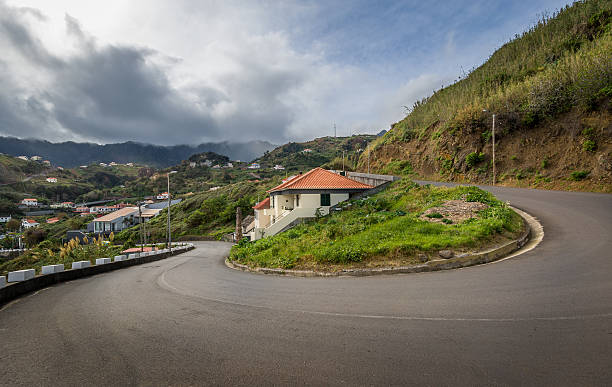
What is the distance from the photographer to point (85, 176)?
194 m

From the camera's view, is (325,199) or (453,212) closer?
(453,212)

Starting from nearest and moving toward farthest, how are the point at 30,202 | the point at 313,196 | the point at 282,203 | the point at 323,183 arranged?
the point at 313,196 → the point at 323,183 → the point at 282,203 → the point at 30,202

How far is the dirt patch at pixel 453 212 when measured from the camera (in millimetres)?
11078

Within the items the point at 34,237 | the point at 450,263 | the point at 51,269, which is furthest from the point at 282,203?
the point at 34,237

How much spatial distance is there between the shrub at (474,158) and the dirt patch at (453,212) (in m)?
17.4

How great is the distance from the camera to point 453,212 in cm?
1183

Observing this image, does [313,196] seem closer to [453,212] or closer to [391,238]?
[453,212]

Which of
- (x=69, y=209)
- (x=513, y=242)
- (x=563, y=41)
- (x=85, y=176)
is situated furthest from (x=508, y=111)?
(x=85, y=176)

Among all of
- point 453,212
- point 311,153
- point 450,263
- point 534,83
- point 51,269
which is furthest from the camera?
point 311,153

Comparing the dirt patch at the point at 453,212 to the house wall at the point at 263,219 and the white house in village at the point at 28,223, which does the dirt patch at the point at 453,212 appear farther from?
the white house in village at the point at 28,223

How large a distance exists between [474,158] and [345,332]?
95.4 feet

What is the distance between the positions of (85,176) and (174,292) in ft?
791

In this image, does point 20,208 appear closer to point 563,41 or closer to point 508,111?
point 508,111

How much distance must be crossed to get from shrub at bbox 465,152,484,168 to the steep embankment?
0.29ft
